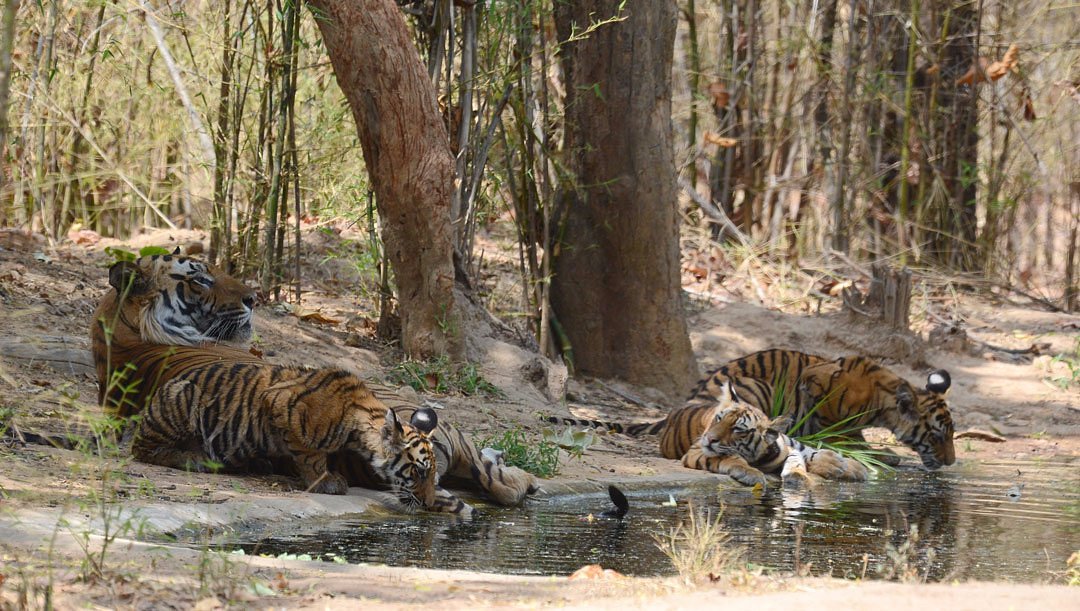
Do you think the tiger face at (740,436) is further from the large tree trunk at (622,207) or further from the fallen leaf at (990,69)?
the fallen leaf at (990,69)

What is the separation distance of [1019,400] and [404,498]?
677 centimetres

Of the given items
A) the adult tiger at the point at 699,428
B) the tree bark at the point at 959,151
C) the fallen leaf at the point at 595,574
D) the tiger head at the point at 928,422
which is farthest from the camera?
the tree bark at the point at 959,151

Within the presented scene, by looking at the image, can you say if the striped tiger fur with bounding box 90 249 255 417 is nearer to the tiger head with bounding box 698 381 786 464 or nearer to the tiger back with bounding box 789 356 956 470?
the tiger head with bounding box 698 381 786 464

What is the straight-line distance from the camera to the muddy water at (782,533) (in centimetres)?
454

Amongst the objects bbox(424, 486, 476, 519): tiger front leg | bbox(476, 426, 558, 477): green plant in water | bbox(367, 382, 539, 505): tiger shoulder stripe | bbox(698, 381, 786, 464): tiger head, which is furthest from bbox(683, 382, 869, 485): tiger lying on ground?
bbox(424, 486, 476, 519): tiger front leg

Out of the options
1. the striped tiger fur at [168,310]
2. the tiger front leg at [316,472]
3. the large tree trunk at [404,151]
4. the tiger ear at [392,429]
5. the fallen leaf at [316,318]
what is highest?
the large tree trunk at [404,151]

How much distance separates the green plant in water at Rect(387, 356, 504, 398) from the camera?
8.13 meters

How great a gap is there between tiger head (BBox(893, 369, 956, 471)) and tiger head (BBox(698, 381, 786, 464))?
1.39 metres

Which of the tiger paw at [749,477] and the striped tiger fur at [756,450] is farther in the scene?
the striped tiger fur at [756,450]

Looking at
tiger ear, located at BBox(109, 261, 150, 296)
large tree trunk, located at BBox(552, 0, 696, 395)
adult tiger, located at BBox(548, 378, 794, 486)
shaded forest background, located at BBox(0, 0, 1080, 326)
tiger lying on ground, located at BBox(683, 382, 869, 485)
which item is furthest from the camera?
large tree trunk, located at BBox(552, 0, 696, 395)

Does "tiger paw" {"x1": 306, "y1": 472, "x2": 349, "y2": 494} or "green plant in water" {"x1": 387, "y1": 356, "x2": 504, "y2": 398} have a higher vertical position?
"green plant in water" {"x1": 387, "y1": 356, "x2": 504, "y2": 398}

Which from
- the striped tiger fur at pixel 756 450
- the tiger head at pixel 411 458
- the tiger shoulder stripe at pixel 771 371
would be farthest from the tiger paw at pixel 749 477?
the tiger head at pixel 411 458

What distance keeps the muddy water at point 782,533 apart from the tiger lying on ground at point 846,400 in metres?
1.14

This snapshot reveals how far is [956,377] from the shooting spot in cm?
1088
